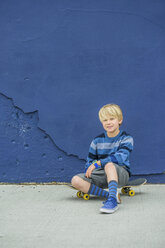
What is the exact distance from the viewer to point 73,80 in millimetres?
4676

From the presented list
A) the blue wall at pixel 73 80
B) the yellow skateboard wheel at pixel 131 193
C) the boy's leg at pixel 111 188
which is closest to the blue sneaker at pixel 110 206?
the boy's leg at pixel 111 188

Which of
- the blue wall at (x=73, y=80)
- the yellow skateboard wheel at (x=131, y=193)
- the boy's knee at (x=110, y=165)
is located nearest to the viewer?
the boy's knee at (x=110, y=165)

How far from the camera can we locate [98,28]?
4.67 meters

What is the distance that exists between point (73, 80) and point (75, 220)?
5.93 ft

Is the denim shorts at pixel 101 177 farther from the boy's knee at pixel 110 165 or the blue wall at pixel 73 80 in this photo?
the blue wall at pixel 73 80

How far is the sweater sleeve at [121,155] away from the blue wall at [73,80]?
64 centimetres

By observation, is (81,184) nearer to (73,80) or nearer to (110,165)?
(110,165)

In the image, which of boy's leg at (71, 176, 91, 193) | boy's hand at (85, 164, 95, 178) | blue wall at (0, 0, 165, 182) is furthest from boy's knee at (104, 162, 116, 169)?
blue wall at (0, 0, 165, 182)

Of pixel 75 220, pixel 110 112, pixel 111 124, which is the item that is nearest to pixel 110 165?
pixel 111 124

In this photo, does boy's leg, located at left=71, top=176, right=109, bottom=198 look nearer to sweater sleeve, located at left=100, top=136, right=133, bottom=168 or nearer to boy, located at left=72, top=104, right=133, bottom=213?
boy, located at left=72, top=104, right=133, bottom=213

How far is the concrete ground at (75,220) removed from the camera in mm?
2750

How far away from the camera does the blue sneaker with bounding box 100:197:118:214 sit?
3.45m

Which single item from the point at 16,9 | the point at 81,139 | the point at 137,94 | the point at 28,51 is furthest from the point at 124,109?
the point at 16,9

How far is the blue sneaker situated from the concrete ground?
0.15 feet
